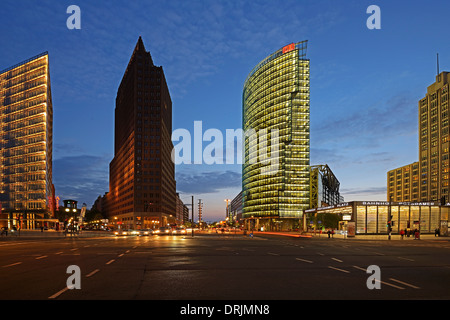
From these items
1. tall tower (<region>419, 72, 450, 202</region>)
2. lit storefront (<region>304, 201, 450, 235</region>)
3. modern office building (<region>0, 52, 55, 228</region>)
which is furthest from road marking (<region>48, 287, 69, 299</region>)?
tall tower (<region>419, 72, 450, 202</region>)

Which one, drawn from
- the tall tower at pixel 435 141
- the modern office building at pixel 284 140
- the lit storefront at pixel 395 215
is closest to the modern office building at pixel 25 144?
the modern office building at pixel 284 140

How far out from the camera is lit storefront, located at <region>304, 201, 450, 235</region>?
7794 cm

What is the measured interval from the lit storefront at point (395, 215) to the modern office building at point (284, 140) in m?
74.5

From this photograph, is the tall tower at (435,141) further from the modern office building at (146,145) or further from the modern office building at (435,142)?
the modern office building at (146,145)

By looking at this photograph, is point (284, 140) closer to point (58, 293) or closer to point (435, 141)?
point (435, 141)

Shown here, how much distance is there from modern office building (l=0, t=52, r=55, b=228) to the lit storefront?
336 ft

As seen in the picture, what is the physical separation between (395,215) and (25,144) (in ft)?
396

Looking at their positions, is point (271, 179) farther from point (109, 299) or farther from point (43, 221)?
point (109, 299)

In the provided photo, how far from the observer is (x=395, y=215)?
84125 millimetres

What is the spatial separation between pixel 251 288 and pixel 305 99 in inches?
5974

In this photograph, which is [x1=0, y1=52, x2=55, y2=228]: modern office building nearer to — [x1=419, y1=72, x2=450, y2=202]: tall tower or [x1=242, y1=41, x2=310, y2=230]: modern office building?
[x1=242, y1=41, x2=310, y2=230]: modern office building

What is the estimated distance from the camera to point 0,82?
152 m

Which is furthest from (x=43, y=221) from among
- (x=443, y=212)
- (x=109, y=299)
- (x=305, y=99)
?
(x=109, y=299)

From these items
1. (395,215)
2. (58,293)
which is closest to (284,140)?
(395,215)
